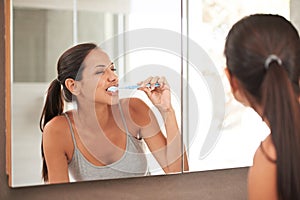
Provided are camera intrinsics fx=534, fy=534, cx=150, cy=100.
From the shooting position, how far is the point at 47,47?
63.2 inches

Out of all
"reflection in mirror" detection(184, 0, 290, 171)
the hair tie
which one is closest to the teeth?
"reflection in mirror" detection(184, 0, 290, 171)

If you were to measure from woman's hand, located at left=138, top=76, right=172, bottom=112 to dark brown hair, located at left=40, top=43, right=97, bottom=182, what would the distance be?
0.24 metres

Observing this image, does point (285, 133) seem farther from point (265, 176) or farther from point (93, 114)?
point (93, 114)

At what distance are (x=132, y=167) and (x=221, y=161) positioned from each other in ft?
1.21

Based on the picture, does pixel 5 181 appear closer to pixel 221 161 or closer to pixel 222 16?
pixel 221 161

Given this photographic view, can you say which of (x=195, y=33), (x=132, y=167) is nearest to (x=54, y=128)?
(x=132, y=167)

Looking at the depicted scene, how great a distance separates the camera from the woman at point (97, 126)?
1630 millimetres

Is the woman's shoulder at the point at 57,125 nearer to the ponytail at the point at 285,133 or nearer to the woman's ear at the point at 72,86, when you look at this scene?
the woman's ear at the point at 72,86

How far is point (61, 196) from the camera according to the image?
5.49 feet

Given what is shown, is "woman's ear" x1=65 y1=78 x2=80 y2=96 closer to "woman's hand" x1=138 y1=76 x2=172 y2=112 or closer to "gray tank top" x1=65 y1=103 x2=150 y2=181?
"gray tank top" x1=65 y1=103 x2=150 y2=181

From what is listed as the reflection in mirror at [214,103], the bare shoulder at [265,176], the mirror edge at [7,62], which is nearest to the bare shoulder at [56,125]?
the mirror edge at [7,62]

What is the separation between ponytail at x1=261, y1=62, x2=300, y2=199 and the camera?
1.32 meters

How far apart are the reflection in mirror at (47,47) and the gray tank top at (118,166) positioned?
4.0 inches

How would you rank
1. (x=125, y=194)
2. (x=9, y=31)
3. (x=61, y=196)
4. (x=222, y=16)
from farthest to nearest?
(x=222, y=16) < (x=125, y=194) < (x=61, y=196) < (x=9, y=31)
